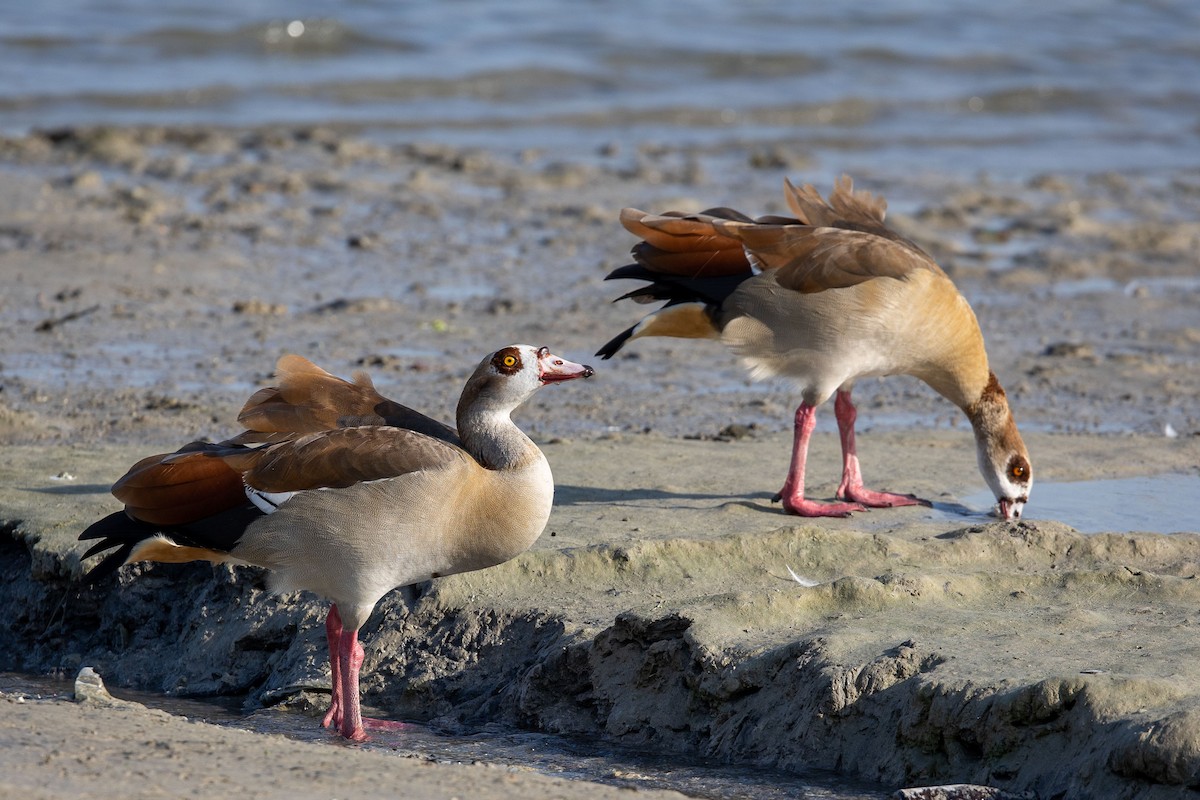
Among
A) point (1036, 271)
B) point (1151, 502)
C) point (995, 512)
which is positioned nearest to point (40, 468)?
point (995, 512)

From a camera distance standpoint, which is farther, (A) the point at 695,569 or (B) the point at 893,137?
(B) the point at 893,137

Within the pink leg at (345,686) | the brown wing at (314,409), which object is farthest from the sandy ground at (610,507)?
the brown wing at (314,409)

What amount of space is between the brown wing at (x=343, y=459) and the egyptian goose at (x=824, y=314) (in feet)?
7.58

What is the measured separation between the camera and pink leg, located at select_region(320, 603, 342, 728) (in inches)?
225

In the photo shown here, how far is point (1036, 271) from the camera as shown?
42.9ft

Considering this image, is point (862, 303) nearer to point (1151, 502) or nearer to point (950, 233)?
point (1151, 502)

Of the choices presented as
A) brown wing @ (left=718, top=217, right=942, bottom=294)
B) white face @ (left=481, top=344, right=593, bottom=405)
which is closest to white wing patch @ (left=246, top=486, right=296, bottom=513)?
white face @ (left=481, top=344, right=593, bottom=405)

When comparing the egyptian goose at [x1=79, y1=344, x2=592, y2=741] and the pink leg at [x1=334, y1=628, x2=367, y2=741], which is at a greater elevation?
the egyptian goose at [x1=79, y1=344, x2=592, y2=741]

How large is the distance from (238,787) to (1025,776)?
2.23m

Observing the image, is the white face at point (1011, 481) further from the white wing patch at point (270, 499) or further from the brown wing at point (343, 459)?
the white wing patch at point (270, 499)

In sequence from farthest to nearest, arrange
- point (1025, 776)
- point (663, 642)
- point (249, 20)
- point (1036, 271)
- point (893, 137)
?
point (249, 20)
point (893, 137)
point (1036, 271)
point (663, 642)
point (1025, 776)

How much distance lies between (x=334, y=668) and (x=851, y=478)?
296 centimetres

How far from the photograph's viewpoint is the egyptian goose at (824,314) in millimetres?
7684

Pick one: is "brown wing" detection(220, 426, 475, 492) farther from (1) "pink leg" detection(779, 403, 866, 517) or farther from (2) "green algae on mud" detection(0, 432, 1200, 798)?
(1) "pink leg" detection(779, 403, 866, 517)
